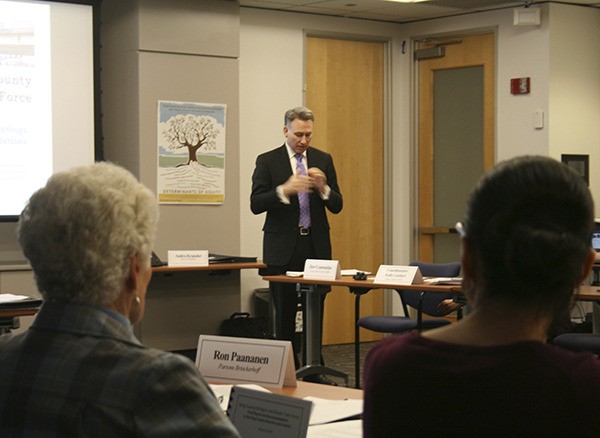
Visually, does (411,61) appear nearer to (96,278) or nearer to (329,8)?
(329,8)

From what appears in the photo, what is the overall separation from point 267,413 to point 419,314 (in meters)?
4.03

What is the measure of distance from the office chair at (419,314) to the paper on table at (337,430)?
3.61 meters

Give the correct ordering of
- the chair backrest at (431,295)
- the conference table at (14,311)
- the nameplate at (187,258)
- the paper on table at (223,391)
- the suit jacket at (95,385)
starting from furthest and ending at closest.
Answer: the nameplate at (187,258) → the chair backrest at (431,295) → the conference table at (14,311) → the paper on table at (223,391) → the suit jacket at (95,385)

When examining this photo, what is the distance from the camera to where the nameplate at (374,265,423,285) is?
225 inches

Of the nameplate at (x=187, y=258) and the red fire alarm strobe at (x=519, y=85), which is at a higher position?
the red fire alarm strobe at (x=519, y=85)

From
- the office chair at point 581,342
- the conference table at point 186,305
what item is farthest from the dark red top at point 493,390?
the conference table at point 186,305

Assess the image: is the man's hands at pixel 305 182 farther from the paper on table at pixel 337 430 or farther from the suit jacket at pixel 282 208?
the paper on table at pixel 337 430

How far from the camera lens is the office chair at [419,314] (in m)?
6.06

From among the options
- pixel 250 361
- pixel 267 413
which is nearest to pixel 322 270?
pixel 250 361

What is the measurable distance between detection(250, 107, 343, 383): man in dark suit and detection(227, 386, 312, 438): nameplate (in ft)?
13.9

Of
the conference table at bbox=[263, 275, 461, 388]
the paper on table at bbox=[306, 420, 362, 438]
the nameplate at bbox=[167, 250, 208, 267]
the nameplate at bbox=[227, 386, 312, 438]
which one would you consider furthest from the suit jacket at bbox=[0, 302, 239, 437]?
the nameplate at bbox=[167, 250, 208, 267]

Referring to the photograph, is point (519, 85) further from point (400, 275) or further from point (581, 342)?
point (581, 342)

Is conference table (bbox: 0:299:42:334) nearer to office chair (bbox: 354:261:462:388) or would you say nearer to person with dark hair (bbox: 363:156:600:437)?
office chair (bbox: 354:261:462:388)

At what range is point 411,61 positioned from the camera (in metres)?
8.76
